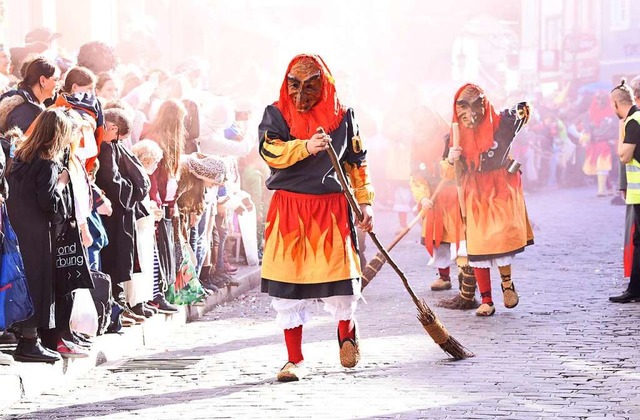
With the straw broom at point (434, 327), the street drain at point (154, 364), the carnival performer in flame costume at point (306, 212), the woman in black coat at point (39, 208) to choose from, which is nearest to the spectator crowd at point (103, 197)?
the woman in black coat at point (39, 208)

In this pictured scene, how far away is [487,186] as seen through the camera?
35.4 feet

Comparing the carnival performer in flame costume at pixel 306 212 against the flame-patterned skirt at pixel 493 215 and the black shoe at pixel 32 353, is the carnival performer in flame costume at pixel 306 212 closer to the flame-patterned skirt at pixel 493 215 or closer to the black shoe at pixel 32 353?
the black shoe at pixel 32 353

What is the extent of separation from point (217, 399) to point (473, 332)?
2.91 m

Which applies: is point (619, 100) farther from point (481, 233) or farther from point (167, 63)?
point (167, 63)

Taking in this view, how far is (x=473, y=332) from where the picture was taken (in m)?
9.91

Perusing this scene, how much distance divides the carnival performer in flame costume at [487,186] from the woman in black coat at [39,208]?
3.61 m

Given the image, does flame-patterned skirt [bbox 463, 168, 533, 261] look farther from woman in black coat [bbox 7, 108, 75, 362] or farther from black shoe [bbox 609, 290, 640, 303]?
woman in black coat [bbox 7, 108, 75, 362]

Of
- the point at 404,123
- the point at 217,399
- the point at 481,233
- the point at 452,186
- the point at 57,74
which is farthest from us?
the point at 404,123

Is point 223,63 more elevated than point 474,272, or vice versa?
point 223,63

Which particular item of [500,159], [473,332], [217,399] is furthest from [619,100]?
[217,399]

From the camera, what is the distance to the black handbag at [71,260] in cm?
825

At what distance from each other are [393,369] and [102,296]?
1978 millimetres

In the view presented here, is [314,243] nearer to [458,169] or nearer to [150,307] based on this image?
[150,307]

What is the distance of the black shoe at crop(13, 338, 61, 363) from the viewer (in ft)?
26.5
